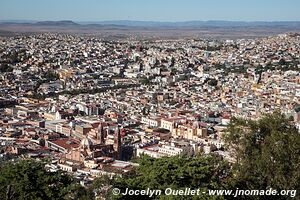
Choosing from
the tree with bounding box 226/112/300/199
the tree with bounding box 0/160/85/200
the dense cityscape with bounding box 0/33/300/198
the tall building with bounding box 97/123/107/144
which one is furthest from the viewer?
the tall building with bounding box 97/123/107/144

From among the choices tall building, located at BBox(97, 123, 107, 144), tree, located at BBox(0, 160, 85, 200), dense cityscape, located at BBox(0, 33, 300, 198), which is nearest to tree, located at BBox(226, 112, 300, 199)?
dense cityscape, located at BBox(0, 33, 300, 198)

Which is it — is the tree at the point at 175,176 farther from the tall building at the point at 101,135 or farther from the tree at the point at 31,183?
the tall building at the point at 101,135

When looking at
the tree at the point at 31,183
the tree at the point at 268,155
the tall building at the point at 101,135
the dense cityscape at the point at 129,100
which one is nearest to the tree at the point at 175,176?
the tree at the point at 268,155

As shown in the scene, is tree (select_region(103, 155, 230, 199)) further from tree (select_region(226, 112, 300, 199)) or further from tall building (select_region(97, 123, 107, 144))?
tall building (select_region(97, 123, 107, 144))

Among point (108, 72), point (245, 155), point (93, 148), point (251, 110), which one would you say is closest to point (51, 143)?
point (93, 148)

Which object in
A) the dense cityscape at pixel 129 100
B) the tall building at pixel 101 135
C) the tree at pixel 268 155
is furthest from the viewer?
the tall building at pixel 101 135

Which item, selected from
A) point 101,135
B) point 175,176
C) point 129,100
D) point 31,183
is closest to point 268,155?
point 175,176
